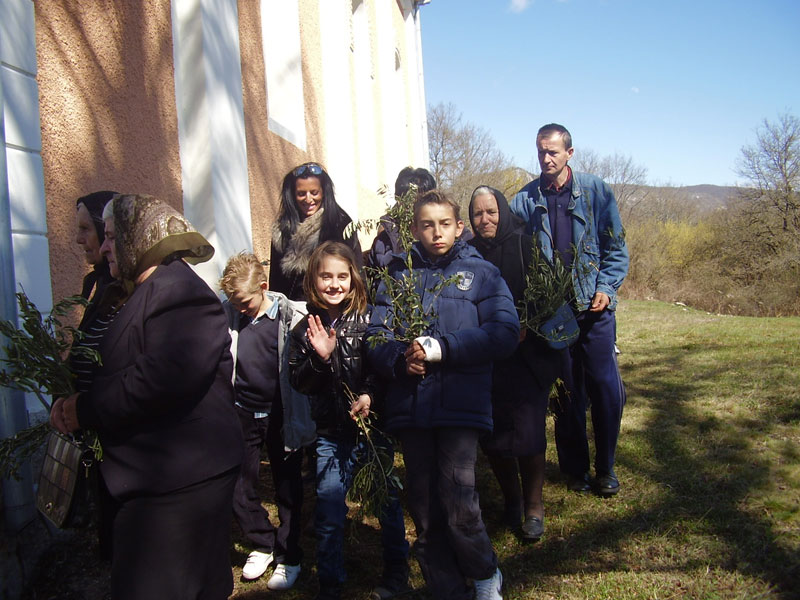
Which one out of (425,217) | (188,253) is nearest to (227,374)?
(188,253)

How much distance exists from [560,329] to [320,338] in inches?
54.5

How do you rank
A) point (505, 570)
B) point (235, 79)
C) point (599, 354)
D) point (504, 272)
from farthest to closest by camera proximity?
point (235, 79), point (599, 354), point (504, 272), point (505, 570)

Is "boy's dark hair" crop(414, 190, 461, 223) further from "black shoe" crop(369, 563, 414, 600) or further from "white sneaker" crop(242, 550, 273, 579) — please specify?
"white sneaker" crop(242, 550, 273, 579)

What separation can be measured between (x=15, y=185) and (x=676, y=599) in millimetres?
3807

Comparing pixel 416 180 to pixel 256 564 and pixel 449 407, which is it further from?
pixel 256 564

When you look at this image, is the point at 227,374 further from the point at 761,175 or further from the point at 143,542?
the point at 761,175

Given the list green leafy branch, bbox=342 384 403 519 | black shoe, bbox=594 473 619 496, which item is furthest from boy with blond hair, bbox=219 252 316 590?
black shoe, bbox=594 473 619 496

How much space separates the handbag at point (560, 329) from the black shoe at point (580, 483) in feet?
3.89

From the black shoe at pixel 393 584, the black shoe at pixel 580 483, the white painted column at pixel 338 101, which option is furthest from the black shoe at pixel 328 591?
the white painted column at pixel 338 101

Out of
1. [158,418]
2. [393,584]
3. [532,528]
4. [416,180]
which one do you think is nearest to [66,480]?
[158,418]

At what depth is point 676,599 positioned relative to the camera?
291 cm

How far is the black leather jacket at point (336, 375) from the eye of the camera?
9.83ft

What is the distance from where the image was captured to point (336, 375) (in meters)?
3.01

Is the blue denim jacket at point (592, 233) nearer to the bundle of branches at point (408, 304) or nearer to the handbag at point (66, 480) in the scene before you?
the bundle of branches at point (408, 304)
